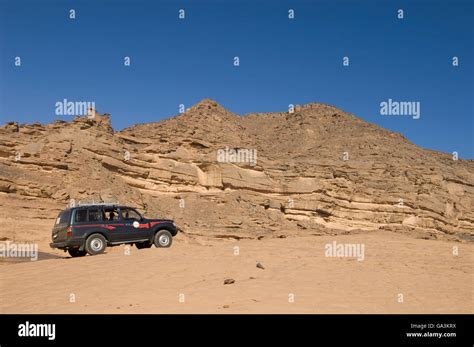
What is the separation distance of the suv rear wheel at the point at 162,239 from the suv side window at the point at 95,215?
206 cm

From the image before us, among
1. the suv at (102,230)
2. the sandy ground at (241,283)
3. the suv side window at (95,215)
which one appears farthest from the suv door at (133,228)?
the sandy ground at (241,283)

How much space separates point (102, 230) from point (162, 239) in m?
2.15

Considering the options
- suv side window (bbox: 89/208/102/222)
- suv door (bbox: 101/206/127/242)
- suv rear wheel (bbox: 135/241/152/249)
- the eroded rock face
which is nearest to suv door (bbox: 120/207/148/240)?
suv door (bbox: 101/206/127/242)

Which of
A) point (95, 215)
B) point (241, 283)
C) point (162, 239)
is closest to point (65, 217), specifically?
point (95, 215)

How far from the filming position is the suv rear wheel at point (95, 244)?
1653 centimetres

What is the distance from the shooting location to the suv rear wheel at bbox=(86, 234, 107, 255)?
1653cm

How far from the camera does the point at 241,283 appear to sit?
35.8 ft

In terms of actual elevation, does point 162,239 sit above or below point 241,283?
above

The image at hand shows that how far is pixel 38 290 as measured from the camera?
1130 centimetres
